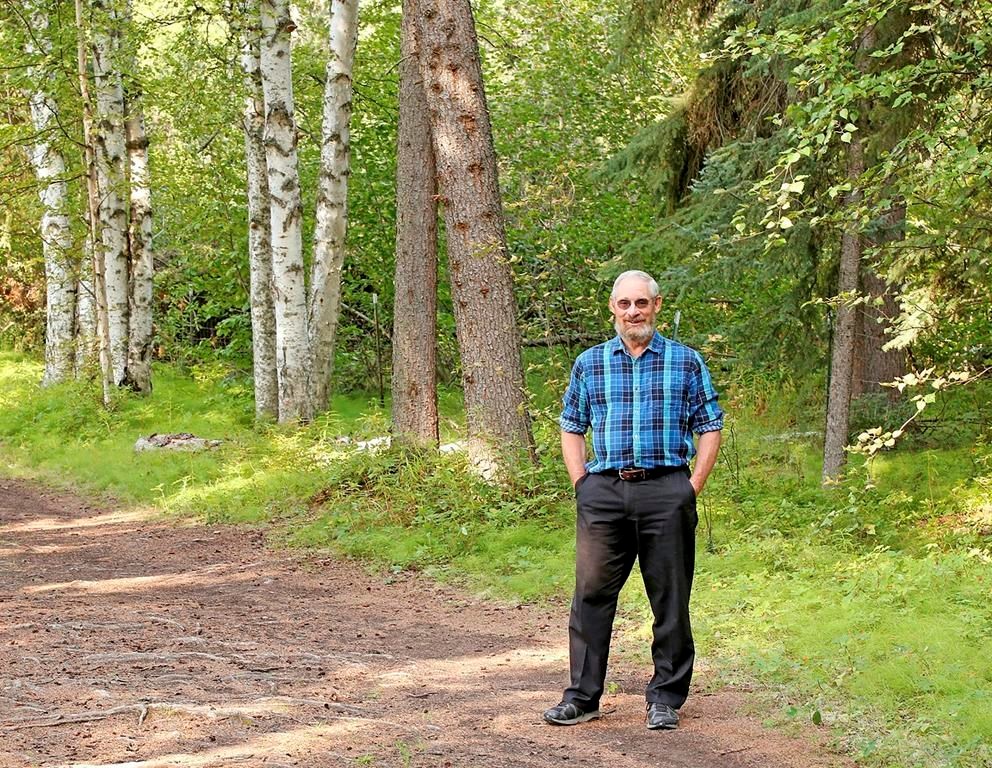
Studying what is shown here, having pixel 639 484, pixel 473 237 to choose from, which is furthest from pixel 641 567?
pixel 473 237

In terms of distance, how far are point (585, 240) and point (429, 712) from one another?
1430cm

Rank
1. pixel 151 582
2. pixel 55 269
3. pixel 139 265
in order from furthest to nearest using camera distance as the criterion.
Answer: pixel 55 269 < pixel 139 265 < pixel 151 582

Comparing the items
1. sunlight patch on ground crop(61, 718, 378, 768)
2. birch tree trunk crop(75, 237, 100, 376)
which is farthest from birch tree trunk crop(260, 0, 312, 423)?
sunlight patch on ground crop(61, 718, 378, 768)

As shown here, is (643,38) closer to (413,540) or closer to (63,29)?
(413,540)

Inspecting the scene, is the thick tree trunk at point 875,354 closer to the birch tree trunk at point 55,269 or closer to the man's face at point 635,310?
the man's face at point 635,310

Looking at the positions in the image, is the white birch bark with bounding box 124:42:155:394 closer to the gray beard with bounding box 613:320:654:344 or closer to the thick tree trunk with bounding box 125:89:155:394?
the thick tree trunk with bounding box 125:89:155:394

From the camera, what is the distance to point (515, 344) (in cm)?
1080

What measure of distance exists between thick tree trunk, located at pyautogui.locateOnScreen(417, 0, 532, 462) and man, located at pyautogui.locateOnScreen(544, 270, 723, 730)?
523 cm

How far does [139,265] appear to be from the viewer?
765 inches

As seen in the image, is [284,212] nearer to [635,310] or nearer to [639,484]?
[635,310]

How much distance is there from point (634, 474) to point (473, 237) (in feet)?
19.2

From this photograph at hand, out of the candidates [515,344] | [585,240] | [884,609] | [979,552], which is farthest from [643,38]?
[884,609]

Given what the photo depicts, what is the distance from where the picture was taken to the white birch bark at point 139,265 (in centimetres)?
1920

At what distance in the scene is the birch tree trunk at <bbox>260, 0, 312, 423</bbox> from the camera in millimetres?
14961
